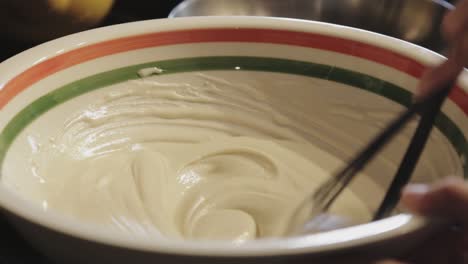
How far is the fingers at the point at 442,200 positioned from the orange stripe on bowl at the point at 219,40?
186 mm

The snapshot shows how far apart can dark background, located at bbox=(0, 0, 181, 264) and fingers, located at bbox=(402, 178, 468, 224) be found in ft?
0.92

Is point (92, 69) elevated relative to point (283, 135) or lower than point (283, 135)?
elevated

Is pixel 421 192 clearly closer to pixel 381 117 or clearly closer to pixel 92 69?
pixel 381 117

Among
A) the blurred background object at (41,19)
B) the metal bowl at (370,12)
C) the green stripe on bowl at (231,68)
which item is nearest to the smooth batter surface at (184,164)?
the green stripe on bowl at (231,68)

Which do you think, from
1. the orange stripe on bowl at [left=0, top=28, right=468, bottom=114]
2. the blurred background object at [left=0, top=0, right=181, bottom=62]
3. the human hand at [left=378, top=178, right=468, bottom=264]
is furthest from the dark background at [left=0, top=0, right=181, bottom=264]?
the human hand at [left=378, top=178, right=468, bottom=264]

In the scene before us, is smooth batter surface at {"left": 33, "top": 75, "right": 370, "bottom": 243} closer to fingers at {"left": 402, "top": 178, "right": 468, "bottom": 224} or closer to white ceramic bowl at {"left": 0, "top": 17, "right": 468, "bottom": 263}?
white ceramic bowl at {"left": 0, "top": 17, "right": 468, "bottom": 263}

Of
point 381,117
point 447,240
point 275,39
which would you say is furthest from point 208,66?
point 447,240

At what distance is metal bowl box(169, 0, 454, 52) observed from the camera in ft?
2.90

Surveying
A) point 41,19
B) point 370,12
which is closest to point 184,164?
point 41,19

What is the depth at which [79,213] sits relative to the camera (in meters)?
0.51

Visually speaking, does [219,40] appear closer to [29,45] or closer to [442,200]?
[29,45]

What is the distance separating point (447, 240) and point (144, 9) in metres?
0.58

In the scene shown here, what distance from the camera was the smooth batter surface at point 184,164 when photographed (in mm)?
529

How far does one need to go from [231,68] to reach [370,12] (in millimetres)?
369
